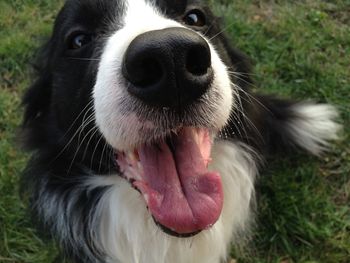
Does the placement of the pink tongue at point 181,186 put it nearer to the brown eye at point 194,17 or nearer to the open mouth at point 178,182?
the open mouth at point 178,182

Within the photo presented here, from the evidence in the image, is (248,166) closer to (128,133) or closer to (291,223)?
(291,223)

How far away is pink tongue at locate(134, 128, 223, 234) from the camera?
177cm

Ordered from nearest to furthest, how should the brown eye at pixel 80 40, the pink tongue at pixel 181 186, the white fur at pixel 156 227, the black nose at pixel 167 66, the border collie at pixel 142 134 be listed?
the black nose at pixel 167 66
the border collie at pixel 142 134
the pink tongue at pixel 181 186
the brown eye at pixel 80 40
the white fur at pixel 156 227

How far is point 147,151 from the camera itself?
1828 millimetres

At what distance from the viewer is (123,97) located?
1.60 m

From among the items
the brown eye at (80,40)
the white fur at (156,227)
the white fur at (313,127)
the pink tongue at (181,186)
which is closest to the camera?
the pink tongue at (181,186)

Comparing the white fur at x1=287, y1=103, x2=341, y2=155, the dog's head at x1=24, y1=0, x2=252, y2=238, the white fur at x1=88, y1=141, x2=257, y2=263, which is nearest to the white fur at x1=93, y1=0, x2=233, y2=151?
the dog's head at x1=24, y1=0, x2=252, y2=238

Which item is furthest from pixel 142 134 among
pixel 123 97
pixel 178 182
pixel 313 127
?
pixel 313 127

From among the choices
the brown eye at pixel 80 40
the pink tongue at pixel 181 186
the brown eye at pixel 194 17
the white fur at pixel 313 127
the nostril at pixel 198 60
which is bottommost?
the white fur at pixel 313 127

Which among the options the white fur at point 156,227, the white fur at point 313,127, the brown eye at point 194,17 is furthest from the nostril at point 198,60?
the white fur at point 313,127

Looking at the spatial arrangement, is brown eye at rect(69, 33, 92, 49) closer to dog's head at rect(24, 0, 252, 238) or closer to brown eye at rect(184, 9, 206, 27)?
dog's head at rect(24, 0, 252, 238)

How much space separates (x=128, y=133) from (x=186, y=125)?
19cm

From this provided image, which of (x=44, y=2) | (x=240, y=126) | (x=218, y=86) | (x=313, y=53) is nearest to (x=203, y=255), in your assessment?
(x=240, y=126)

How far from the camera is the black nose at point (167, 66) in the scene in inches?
56.0
